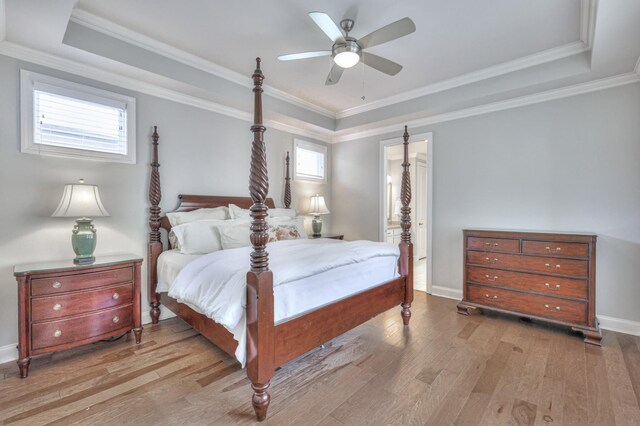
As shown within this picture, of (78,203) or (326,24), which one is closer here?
(326,24)

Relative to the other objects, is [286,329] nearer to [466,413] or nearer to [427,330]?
[466,413]

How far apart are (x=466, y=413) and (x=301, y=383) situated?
1083mm

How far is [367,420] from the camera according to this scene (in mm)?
1755

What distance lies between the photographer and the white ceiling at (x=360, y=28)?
231 cm

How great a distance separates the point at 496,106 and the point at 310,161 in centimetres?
282

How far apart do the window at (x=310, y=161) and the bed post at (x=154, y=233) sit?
215cm

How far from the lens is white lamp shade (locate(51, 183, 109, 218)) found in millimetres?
2418

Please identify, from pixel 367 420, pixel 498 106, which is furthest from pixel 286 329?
pixel 498 106

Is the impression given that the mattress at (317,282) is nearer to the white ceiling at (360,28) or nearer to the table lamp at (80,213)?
the table lamp at (80,213)

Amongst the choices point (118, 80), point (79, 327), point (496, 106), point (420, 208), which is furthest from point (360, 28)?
point (420, 208)

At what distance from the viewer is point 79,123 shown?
2746 mm

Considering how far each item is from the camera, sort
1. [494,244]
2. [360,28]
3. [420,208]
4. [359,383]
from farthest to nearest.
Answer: [420,208] < [494,244] < [360,28] < [359,383]

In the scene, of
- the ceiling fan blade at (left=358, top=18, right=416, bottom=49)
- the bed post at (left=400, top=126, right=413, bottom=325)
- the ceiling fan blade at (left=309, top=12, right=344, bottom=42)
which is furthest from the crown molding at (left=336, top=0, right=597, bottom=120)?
the ceiling fan blade at (left=309, top=12, right=344, bottom=42)

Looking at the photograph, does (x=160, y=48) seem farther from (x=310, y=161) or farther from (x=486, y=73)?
(x=486, y=73)
